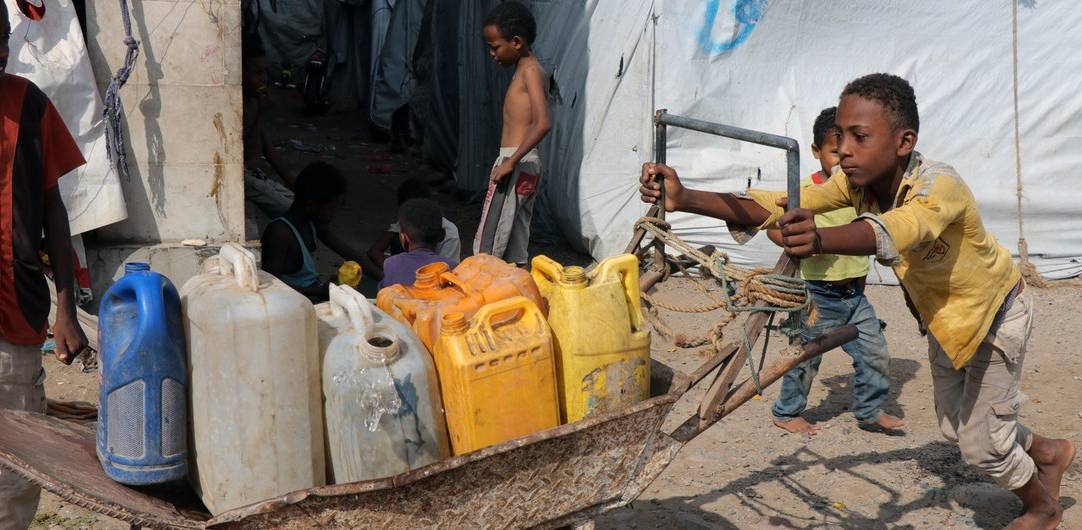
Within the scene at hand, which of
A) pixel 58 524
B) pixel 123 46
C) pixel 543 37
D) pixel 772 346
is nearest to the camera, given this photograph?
pixel 58 524

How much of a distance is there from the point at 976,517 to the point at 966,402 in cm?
79

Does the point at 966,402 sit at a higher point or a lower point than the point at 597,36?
lower

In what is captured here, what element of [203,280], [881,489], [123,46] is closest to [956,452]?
[881,489]

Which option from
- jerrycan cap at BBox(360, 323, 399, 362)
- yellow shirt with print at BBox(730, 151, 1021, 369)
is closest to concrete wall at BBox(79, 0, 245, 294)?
yellow shirt with print at BBox(730, 151, 1021, 369)

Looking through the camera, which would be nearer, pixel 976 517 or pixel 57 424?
pixel 57 424

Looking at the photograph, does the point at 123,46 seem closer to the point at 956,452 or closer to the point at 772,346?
the point at 772,346

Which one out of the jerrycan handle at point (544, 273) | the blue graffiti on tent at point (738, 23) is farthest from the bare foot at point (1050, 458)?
the blue graffiti on tent at point (738, 23)

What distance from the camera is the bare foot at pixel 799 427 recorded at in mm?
4953

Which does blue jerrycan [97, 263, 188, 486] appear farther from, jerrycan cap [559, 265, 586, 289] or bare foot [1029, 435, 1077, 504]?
bare foot [1029, 435, 1077, 504]

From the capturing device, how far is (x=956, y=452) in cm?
477

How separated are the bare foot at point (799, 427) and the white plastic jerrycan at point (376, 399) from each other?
2.80 meters

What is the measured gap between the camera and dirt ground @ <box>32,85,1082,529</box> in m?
4.15

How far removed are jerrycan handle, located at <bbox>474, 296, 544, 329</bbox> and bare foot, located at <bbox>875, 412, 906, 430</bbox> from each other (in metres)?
2.93

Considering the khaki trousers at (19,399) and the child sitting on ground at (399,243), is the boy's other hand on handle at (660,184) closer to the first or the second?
the khaki trousers at (19,399)
